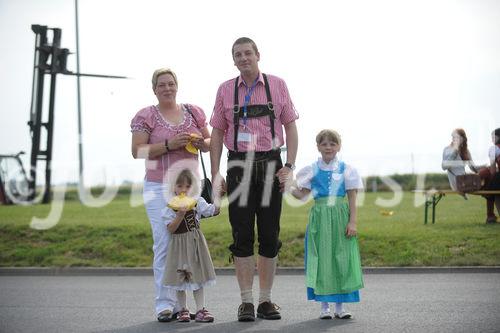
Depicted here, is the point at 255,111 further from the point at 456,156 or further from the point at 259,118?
the point at 456,156

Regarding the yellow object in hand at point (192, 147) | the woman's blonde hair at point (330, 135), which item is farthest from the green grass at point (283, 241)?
the yellow object in hand at point (192, 147)

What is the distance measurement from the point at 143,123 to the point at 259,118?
3.76 feet

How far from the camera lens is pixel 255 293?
11266 mm

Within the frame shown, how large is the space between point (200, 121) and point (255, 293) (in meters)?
3.04

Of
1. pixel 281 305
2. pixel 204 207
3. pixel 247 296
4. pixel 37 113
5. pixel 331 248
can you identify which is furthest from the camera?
pixel 37 113

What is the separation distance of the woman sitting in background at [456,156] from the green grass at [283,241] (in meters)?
0.95

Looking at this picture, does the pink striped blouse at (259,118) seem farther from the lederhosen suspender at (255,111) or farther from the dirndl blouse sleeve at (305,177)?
the dirndl blouse sleeve at (305,177)

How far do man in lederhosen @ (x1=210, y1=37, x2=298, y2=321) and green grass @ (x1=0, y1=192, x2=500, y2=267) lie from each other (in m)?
5.81

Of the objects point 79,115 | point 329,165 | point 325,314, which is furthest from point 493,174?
point 79,115

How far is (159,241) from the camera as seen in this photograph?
28.5ft

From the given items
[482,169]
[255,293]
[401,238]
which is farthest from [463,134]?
[255,293]

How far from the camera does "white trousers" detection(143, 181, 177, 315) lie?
8.58m

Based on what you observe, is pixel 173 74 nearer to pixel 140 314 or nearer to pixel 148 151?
pixel 148 151

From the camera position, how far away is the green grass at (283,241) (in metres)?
14.3
